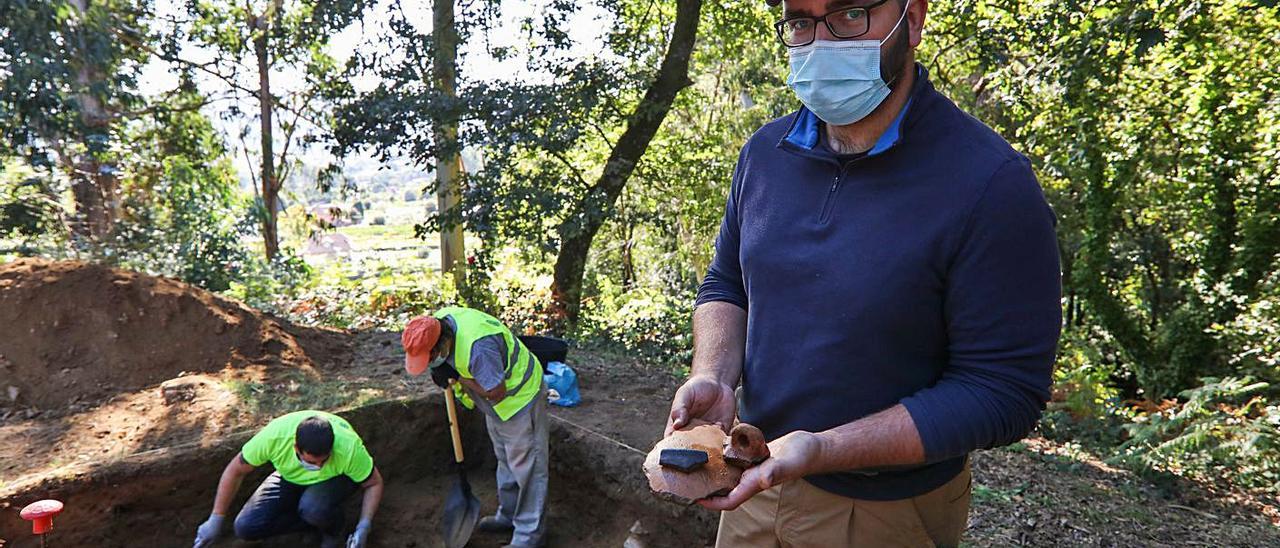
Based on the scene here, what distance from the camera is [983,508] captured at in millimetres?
4176

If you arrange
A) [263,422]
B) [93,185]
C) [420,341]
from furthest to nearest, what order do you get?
[93,185], [263,422], [420,341]

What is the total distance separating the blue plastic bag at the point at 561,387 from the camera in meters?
6.07

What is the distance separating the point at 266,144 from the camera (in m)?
11.4

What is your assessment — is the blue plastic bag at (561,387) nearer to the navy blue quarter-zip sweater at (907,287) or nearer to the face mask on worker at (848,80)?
the navy blue quarter-zip sweater at (907,287)

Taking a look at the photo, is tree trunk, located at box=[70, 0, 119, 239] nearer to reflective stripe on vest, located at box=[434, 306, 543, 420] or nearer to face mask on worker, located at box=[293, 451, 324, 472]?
face mask on worker, located at box=[293, 451, 324, 472]

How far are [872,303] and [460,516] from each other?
4.38m

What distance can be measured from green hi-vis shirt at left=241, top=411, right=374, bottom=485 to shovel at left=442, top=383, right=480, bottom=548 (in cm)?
55

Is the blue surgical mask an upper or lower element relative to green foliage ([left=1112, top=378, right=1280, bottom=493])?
upper

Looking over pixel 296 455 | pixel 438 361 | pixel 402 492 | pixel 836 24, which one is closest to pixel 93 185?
pixel 402 492

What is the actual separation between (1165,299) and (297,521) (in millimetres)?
11194

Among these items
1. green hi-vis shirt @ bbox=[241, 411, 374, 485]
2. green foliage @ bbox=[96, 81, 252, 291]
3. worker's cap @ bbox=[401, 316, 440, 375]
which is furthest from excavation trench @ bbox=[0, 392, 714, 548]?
green foliage @ bbox=[96, 81, 252, 291]

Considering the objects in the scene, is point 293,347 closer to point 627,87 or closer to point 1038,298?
point 627,87

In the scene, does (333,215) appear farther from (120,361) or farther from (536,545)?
(536,545)

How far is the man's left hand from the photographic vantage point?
3.82ft
